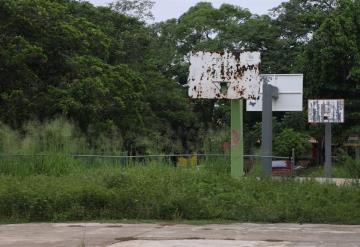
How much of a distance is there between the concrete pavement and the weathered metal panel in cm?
326

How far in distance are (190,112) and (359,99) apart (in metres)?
14.8

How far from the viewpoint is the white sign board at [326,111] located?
25.7 meters

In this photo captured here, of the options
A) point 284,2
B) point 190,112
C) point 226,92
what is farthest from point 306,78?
point 226,92

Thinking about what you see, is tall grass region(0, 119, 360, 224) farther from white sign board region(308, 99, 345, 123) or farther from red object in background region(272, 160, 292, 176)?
white sign board region(308, 99, 345, 123)

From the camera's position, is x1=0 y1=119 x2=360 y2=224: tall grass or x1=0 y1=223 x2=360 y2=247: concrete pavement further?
x1=0 y1=119 x2=360 y2=224: tall grass

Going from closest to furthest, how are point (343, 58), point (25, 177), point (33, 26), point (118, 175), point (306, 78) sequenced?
point (118, 175)
point (25, 177)
point (33, 26)
point (343, 58)
point (306, 78)

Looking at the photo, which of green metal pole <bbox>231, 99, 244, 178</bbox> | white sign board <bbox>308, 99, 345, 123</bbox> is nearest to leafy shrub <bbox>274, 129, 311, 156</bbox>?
white sign board <bbox>308, 99, 345, 123</bbox>

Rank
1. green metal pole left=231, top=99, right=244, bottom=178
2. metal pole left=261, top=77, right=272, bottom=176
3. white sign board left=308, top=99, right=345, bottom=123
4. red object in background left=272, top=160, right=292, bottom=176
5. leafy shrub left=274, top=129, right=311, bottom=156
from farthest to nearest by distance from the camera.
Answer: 1. leafy shrub left=274, top=129, right=311, bottom=156
2. white sign board left=308, top=99, right=345, bottom=123
3. metal pole left=261, top=77, right=272, bottom=176
4. red object in background left=272, top=160, right=292, bottom=176
5. green metal pole left=231, top=99, right=244, bottom=178

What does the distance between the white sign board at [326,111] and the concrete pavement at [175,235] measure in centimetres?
1532

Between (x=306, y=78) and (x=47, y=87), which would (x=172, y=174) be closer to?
(x=47, y=87)

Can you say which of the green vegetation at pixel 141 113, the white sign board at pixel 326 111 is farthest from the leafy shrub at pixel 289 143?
the white sign board at pixel 326 111

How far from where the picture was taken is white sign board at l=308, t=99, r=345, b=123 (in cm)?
2574

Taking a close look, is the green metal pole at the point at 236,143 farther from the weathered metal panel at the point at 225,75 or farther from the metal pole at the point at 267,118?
the metal pole at the point at 267,118

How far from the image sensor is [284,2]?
2047 inches
